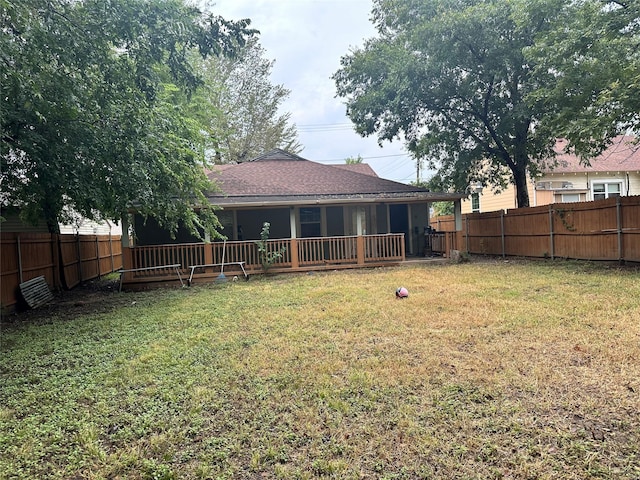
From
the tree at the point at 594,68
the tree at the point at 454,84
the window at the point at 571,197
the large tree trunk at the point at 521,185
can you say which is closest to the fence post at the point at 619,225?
the tree at the point at 594,68

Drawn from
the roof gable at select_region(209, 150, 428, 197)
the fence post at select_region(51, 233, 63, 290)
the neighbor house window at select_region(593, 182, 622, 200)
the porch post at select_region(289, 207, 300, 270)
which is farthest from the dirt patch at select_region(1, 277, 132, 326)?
the neighbor house window at select_region(593, 182, 622, 200)

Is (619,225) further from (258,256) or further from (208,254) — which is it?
(208,254)

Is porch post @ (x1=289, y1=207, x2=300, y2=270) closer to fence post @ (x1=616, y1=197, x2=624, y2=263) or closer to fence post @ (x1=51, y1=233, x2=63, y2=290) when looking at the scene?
fence post @ (x1=51, y1=233, x2=63, y2=290)

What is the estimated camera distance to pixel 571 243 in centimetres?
1109

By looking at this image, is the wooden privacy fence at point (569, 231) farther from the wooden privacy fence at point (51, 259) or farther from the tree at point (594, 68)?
the wooden privacy fence at point (51, 259)

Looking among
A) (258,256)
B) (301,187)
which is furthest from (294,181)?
(258,256)

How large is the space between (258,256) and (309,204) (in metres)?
2.26

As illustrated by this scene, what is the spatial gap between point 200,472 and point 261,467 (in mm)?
355

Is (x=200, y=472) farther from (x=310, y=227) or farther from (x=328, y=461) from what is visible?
(x=310, y=227)

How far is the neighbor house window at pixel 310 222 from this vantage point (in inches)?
541

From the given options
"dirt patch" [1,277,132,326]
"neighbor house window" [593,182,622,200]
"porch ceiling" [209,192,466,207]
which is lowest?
"dirt patch" [1,277,132,326]

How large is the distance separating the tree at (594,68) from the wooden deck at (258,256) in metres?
5.54

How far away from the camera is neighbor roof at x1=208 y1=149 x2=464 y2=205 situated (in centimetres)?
1195

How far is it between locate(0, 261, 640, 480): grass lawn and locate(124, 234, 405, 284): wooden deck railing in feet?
15.5
